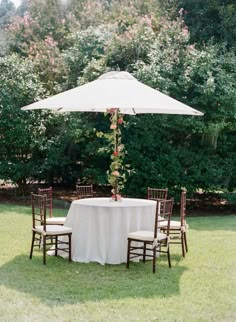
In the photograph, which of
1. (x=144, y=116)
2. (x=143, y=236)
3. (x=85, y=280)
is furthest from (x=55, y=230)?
(x=144, y=116)

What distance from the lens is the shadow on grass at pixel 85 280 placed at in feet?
17.6

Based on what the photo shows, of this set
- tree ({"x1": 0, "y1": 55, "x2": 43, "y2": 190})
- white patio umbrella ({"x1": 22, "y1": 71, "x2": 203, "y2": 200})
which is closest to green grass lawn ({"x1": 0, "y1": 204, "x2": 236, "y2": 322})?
white patio umbrella ({"x1": 22, "y1": 71, "x2": 203, "y2": 200})

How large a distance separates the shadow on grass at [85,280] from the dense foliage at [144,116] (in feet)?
18.9

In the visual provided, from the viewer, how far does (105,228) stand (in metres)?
6.88

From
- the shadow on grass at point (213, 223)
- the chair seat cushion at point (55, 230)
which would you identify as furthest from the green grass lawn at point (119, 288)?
the shadow on grass at point (213, 223)

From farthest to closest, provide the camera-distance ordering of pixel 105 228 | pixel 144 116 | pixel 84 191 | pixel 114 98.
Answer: pixel 144 116 < pixel 84 191 < pixel 105 228 < pixel 114 98

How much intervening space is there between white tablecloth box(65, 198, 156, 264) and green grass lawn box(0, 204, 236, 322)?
0.67 ft

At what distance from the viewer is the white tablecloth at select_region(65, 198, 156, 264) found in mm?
6879

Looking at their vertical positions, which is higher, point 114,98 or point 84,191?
point 114,98

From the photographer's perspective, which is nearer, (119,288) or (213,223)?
(119,288)

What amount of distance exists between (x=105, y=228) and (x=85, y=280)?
106cm

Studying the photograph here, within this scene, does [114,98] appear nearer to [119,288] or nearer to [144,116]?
[119,288]

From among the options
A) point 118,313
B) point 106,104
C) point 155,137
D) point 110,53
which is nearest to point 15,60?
point 110,53

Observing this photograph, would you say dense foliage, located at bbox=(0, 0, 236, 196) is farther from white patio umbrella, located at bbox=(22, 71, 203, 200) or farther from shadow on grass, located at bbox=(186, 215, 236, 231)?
white patio umbrella, located at bbox=(22, 71, 203, 200)
